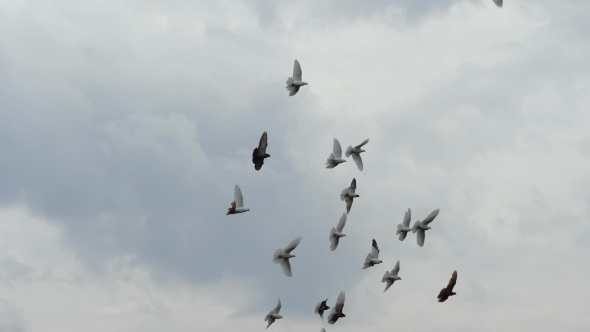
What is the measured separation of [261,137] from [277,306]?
15687 mm

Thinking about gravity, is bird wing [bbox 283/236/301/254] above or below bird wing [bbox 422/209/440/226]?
below

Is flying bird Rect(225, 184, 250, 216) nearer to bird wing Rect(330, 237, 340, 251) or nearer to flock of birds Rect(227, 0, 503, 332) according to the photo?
flock of birds Rect(227, 0, 503, 332)

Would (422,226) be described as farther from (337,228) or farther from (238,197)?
(238,197)

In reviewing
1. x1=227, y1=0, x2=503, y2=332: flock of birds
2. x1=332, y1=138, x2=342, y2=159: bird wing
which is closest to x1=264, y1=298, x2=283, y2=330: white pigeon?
x1=227, y1=0, x2=503, y2=332: flock of birds

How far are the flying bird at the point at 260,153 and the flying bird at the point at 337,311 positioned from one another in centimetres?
1484

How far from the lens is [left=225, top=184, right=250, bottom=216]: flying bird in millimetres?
68438

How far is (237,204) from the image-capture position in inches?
2714

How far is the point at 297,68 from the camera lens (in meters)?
70.4

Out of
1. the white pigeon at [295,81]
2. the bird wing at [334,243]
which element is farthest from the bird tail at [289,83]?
the bird wing at [334,243]

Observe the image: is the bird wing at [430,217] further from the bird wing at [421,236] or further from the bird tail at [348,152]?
the bird tail at [348,152]

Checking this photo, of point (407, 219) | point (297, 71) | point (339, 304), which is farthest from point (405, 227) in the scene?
point (297, 71)

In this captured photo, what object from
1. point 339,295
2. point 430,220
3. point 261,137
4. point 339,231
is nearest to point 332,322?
point 339,295

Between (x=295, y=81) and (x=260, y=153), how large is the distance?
702 centimetres

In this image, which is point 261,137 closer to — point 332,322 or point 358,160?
point 358,160
